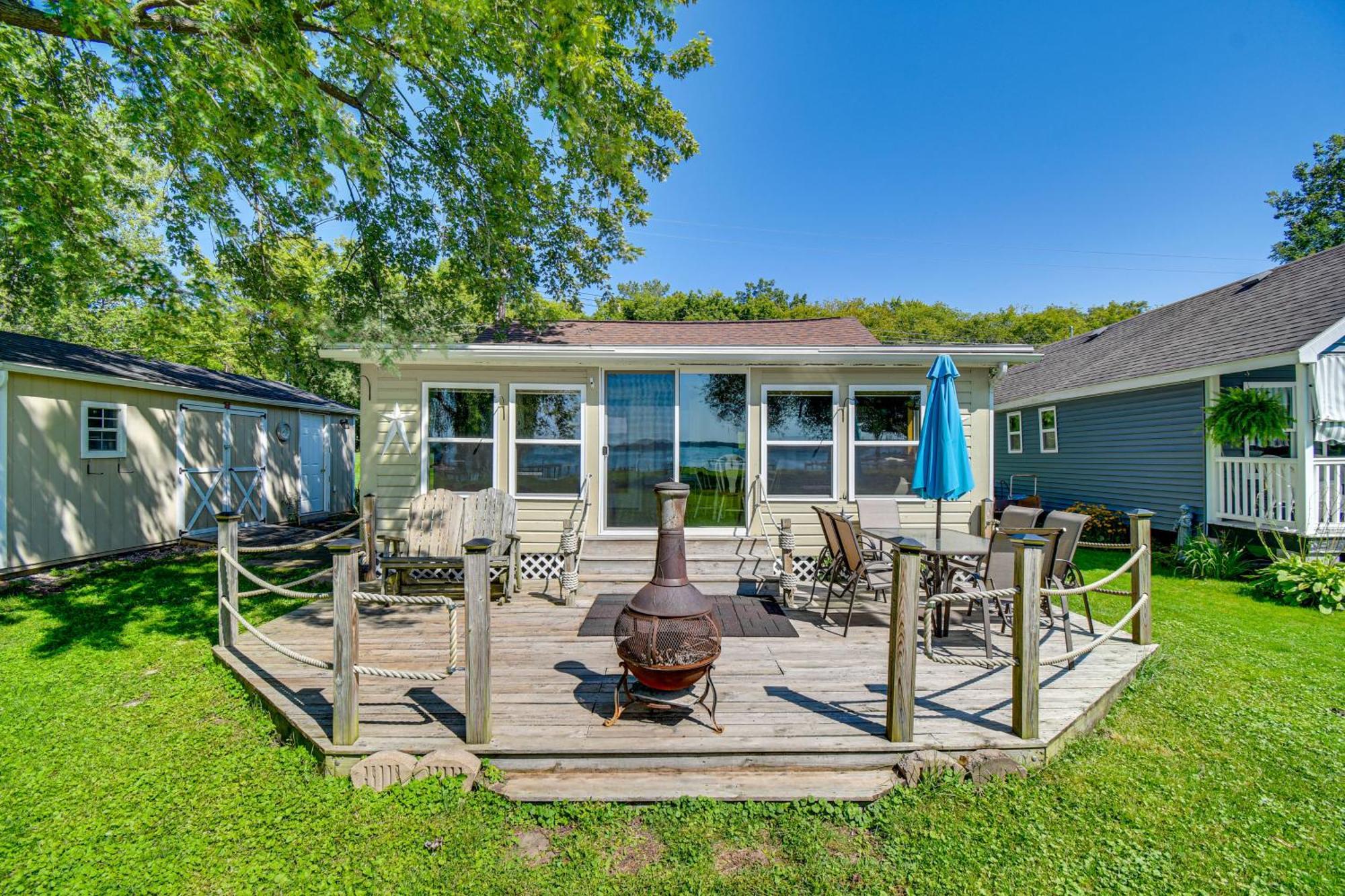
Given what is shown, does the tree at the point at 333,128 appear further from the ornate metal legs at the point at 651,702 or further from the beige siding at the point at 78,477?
the ornate metal legs at the point at 651,702

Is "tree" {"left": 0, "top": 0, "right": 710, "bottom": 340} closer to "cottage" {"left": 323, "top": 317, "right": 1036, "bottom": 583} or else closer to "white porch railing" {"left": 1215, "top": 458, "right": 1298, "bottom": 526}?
"cottage" {"left": 323, "top": 317, "right": 1036, "bottom": 583}

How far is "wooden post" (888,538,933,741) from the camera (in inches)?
115

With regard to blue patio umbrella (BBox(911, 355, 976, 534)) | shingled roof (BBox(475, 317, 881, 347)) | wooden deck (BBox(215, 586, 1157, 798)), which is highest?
shingled roof (BBox(475, 317, 881, 347))

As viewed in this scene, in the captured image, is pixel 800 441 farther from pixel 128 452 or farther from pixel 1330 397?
pixel 128 452

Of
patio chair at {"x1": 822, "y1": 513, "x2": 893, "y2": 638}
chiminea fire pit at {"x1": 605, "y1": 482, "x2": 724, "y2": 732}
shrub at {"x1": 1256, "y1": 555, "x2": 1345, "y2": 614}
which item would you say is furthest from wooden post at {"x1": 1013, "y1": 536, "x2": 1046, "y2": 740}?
shrub at {"x1": 1256, "y1": 555, "x2": 1345, "y2": 614}

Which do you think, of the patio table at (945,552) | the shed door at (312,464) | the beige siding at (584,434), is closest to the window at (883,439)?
the beige siding at (584,434)

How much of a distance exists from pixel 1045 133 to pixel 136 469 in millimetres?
21365

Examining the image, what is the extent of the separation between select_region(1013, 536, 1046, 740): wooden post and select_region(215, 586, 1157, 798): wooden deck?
0.13 metres

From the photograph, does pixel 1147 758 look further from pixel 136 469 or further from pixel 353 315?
pixel 136 469

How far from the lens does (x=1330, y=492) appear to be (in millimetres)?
7281

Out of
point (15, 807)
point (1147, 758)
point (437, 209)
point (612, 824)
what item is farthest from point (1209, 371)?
point (15, 807)

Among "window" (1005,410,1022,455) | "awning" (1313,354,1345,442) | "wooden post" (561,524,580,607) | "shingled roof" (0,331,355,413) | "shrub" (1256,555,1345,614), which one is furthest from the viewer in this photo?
"window" (1005,410,1022,455)

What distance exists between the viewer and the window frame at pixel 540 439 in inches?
Result: 269

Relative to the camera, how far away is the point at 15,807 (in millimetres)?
2748
